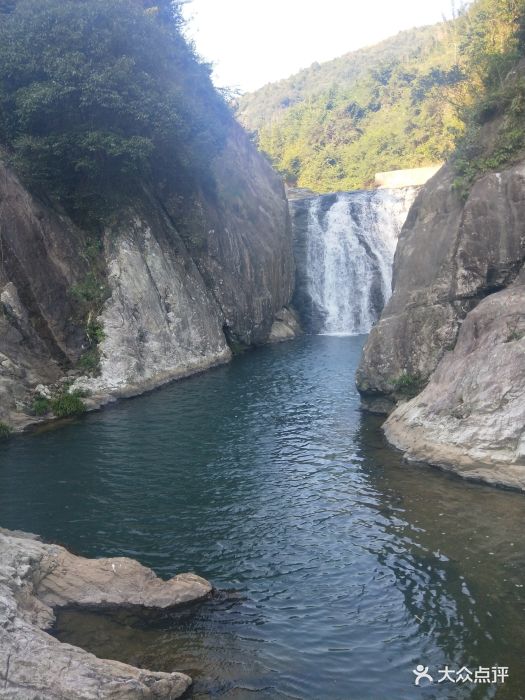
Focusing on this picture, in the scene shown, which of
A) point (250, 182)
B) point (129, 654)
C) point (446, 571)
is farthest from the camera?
point (250, 182)

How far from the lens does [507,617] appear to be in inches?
377

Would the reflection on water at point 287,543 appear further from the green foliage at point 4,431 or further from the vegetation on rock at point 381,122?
the vegetation on rock at point 381,122

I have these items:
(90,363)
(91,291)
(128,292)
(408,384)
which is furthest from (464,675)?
(128,292)

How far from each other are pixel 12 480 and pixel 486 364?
1345 centimetres

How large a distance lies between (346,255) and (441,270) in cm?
2802

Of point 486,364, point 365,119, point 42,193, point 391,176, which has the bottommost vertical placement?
point 486,364

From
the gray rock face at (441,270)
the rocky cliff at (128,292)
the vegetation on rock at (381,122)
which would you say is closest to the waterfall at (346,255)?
the rocky cliff at (128,292)

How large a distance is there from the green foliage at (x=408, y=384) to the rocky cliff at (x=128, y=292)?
1221 cm

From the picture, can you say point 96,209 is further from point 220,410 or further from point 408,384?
point 408,384

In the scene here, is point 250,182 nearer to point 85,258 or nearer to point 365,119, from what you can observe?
point 85,258

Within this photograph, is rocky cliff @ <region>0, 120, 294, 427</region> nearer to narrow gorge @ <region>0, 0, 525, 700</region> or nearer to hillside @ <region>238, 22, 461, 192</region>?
narrow gorge @ <region>0, 0, 525, 700</region>

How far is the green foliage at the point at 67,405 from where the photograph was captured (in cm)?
2350

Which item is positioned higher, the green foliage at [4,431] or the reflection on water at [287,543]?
the green foliage at [4,431]

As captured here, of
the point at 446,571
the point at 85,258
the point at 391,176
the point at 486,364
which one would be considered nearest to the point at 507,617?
the point at 446,571
